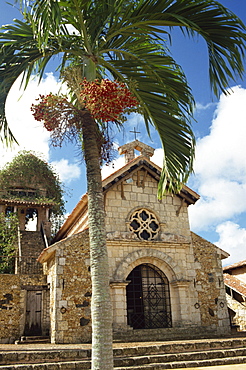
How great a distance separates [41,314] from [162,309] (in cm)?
459

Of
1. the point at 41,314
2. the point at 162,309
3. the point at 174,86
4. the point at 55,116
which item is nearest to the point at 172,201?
the point at 162,309

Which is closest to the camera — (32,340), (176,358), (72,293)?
(176,358)

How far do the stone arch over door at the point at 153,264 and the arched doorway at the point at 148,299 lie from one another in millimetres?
217

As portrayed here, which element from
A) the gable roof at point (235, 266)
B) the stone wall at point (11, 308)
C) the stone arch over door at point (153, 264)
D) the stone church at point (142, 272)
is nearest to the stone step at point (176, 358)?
the stone church at point (142, 272)

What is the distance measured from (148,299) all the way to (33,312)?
4442 mm

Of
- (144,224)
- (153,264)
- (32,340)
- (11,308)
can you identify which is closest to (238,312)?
(153,264)

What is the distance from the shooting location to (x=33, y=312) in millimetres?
13633

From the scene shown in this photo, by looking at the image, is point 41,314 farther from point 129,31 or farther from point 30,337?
point 129,31

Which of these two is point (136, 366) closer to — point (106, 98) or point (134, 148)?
point (106, 98)

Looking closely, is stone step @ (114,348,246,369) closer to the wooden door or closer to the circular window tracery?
the circular window tracery

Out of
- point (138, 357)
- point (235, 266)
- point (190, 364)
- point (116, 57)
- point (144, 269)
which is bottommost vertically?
point (190, 364)

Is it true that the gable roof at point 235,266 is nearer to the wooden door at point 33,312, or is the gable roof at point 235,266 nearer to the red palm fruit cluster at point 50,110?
the wooden door at point 33,312

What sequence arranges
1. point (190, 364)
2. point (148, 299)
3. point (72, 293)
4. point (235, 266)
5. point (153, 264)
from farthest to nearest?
point (235, 266) → point (153, 264) → point (148, 299) → point (72, 293) → point (190, 364)

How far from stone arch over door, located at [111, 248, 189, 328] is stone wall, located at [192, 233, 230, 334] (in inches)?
31.1
